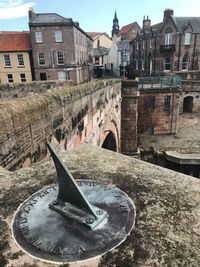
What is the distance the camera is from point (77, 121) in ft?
16.0

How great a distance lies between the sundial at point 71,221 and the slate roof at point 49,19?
30307mm

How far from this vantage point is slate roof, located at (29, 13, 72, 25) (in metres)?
28.4

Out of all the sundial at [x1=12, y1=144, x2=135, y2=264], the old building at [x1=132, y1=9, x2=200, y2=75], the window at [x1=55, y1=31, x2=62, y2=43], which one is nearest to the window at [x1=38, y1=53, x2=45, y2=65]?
the window at [x1=55, y1=31, x2=62, y2=43]

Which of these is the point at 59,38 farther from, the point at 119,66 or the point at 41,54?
the point at 119,66

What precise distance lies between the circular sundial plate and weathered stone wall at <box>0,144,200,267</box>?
57 millimetres

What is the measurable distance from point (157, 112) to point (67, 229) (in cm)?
2027

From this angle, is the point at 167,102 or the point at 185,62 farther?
the point at 185,62

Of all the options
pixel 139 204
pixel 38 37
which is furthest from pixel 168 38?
pixel 139 204

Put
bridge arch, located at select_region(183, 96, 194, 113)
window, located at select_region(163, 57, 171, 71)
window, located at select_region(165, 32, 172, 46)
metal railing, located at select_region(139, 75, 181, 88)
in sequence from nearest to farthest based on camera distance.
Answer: metal railing, located at select_region(139, 75, 181, 88), bridge arch, located at select_region(183, 96, 194, 113), window, located at select_region(165, 32, 172, 46), window, located at select_region(163, 57, 171, 71)

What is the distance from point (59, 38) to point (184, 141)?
20656 millimetres

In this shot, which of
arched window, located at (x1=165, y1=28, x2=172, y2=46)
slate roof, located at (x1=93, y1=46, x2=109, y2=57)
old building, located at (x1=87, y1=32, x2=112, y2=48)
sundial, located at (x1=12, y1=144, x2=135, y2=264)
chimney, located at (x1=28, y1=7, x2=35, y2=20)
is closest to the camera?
sundial, located at (x1=12, y1=144, x2=135, y2=264)

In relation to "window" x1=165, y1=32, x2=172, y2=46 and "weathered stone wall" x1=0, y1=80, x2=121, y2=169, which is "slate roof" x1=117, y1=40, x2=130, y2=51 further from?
"weathered stone wall" x1=0, y1=80, x2=121, y2=169

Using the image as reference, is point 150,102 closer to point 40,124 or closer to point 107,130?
point 107,130

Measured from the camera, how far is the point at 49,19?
2855 centimetres
